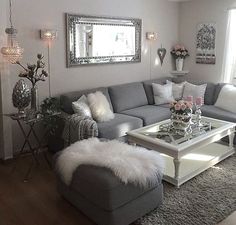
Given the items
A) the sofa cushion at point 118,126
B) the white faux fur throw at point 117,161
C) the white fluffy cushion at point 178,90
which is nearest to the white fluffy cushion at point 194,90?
the white fluffy cushion at point 178,90

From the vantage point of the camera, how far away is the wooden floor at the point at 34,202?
2.56 m

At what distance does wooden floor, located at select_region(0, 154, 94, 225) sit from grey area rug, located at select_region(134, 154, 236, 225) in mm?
669

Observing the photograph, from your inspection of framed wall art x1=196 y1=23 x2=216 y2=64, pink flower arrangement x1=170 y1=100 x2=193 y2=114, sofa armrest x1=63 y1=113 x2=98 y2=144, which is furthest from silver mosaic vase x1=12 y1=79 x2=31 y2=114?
framed wall art x1=196 y1=23 x2=216 y2=64

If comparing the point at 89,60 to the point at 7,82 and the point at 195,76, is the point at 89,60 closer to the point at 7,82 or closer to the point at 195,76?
the point at 7,82

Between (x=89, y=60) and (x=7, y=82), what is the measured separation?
4.49 ft

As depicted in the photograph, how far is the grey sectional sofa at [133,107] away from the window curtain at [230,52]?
1.23 feet

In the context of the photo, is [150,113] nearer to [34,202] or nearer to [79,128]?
[79,128]

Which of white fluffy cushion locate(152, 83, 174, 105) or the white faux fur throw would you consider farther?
white fluffy cushion locate(152, 83, 174, 105)

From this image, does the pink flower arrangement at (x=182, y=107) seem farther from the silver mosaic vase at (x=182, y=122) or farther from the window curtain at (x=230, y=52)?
the window curtain at (x=230, y=52)

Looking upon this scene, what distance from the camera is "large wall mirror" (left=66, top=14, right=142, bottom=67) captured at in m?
4.27

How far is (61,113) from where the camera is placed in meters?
3.98

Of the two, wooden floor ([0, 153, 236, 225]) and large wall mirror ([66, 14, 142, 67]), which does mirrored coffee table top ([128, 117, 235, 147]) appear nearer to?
wooden floor ([0, 153, 236, 225])

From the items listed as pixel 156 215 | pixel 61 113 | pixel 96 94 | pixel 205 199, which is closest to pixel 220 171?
pixel 205 199

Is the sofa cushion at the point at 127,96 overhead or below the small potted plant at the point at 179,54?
below
